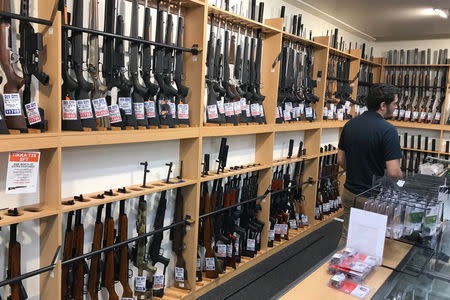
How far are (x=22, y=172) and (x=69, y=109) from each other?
1.47 ft

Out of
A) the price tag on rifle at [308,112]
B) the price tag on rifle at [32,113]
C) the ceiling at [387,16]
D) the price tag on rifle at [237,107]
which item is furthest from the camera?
the price tag on rifle at [308,112]

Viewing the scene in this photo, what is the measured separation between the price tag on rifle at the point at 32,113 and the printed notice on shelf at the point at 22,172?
0.18 meters

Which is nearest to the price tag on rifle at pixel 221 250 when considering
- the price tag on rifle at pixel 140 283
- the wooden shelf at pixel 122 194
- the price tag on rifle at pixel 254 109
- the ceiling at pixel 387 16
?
the wooden shelf at pixel 122 194

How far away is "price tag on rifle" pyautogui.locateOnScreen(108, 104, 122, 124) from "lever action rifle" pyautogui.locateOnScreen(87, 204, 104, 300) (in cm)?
59

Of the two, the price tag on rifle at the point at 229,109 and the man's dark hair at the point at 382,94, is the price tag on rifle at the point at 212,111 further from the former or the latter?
the man's dark hair at the point at 382,94

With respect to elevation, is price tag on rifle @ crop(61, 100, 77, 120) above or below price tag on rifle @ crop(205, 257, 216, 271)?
above

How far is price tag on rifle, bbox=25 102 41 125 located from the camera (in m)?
2.04

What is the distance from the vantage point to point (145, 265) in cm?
286

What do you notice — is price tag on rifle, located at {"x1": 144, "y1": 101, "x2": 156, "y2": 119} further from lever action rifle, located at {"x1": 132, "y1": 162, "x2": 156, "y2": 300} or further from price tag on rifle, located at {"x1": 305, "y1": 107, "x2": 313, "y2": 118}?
price tag on rifle, located at {"x1": 305, "y1": 107, "x2": 313, "y2": 118}

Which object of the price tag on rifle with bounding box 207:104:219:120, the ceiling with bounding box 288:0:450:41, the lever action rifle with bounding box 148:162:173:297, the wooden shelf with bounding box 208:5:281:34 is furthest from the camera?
the ceiling with bounding box 288:0:450:41

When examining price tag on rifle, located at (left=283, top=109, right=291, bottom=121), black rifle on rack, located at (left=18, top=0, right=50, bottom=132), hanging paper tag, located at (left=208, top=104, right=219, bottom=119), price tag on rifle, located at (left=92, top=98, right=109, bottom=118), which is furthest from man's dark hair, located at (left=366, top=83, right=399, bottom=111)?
black rifle on rack, located at (left=18, top=0, right=50, bottom=132)

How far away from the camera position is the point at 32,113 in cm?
204

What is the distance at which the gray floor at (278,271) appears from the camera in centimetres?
342

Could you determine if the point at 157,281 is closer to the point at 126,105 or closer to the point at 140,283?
the point at 140,283
